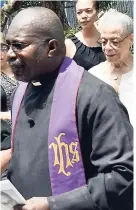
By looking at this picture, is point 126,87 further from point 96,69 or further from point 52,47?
point 52,47

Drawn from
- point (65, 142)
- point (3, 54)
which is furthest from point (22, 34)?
point (3, 54)

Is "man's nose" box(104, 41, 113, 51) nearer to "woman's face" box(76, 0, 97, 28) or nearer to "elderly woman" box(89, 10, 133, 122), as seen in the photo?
"elderly woman" box(89, 10, 133, 122)

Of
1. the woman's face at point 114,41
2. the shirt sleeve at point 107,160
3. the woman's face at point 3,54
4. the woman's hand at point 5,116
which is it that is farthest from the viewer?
the woman's face at point 3,54

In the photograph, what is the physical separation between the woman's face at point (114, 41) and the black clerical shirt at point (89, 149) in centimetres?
144

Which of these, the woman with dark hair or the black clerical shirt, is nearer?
the black clerical shirt

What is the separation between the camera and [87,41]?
14.1ft

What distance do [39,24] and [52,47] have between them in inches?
4.8

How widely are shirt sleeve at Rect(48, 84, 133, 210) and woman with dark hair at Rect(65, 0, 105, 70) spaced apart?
195cm

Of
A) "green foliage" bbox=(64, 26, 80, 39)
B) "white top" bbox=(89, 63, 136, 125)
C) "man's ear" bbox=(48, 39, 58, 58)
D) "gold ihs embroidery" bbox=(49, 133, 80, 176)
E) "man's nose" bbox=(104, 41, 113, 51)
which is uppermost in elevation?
"man's ear" bbox=(48, 39, 58, 58)

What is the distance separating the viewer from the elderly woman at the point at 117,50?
12.2ft

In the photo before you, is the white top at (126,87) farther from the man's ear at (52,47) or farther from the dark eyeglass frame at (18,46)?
the dark eyeglass frame at (18,46)

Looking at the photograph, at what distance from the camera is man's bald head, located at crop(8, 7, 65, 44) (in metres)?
2.31

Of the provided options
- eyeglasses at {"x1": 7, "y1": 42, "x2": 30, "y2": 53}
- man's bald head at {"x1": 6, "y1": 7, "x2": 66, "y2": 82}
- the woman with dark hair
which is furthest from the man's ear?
the woman with dark hair

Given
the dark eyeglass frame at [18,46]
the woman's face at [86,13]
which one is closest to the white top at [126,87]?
the woman's face at [86,13]
